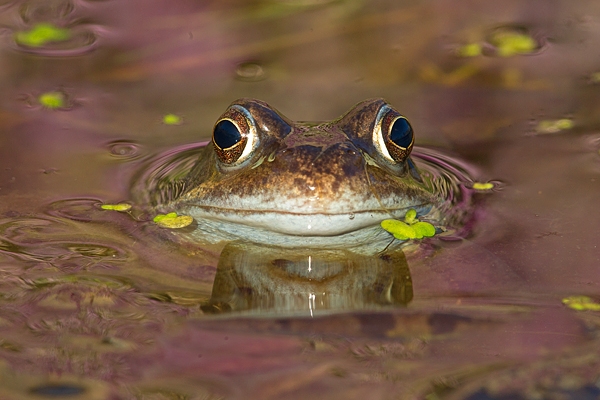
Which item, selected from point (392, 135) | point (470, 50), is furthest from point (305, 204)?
point (470, 50)

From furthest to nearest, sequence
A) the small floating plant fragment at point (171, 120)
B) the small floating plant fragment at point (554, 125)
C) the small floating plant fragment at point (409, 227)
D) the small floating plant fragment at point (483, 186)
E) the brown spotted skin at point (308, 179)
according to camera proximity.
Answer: the small floating plant fragment at point (171, 120)
the small floating plant fragment at point (554, 125)
the small floating plant fragment at point (483, 186)
the small floating plant fragment at point (409, 227)
the brown spotted skin at point (308, 179)

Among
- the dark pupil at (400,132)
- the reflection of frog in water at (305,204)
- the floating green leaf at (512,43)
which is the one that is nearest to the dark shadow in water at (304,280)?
the reflection of frog in water at (305,204)

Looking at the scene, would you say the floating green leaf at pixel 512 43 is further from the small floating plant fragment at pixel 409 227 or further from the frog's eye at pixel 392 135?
the small floating plant fragment at pixel 409 227

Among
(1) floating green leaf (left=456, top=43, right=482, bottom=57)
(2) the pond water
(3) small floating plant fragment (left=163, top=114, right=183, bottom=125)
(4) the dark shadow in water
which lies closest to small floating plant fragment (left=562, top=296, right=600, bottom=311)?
(2) the pond water

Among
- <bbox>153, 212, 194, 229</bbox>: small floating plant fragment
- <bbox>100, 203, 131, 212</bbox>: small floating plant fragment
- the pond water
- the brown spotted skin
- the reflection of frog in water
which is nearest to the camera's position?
the pond water

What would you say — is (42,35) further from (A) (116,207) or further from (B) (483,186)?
(B) (483,186)

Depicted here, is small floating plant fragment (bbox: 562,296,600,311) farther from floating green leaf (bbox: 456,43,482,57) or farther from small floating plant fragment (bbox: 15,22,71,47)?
small floating plant fragment (bbox: 15,22,71,47)
